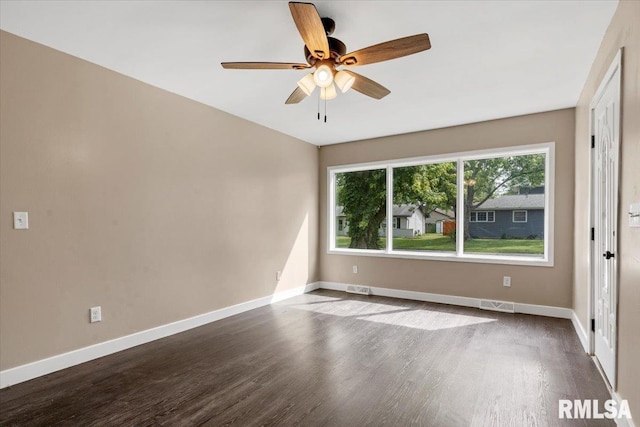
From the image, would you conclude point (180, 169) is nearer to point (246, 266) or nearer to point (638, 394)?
point (246, 266)

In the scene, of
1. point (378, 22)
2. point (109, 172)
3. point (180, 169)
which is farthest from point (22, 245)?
point (378, 22)

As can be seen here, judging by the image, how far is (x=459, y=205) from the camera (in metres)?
4.78

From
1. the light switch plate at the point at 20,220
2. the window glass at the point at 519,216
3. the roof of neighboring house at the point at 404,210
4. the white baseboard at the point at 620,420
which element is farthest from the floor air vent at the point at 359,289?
the light switch plate at the point at 20,220

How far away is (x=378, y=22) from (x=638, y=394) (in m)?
2.64

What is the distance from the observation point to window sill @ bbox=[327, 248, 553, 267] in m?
4.24

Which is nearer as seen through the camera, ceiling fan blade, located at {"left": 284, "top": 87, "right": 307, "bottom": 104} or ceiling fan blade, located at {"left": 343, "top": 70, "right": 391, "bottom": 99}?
ceiling fan blade, located at {"left": 343, "top": 70, "right": 391, "bottom": 99}

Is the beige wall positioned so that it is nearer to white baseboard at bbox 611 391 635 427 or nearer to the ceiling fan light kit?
white baseboard at bbox 611 391 635 427

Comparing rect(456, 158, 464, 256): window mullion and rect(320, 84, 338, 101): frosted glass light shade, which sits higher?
rect(320, 84, 338, 101): frosted glass light shade

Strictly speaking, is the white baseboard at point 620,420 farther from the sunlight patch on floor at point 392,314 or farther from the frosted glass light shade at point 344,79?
the frosted glass light shade at point 344,79

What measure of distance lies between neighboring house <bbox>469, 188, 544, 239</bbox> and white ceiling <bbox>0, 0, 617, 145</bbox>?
1.19 m

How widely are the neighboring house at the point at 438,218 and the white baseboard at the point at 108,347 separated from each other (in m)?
2.80

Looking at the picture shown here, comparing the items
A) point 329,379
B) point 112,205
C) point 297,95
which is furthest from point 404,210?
point 112,205

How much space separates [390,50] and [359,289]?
4.08m

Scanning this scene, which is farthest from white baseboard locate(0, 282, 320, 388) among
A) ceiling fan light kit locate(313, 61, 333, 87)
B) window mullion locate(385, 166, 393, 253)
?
ceiling fan light kit locate(313, 61, 333, 87)
